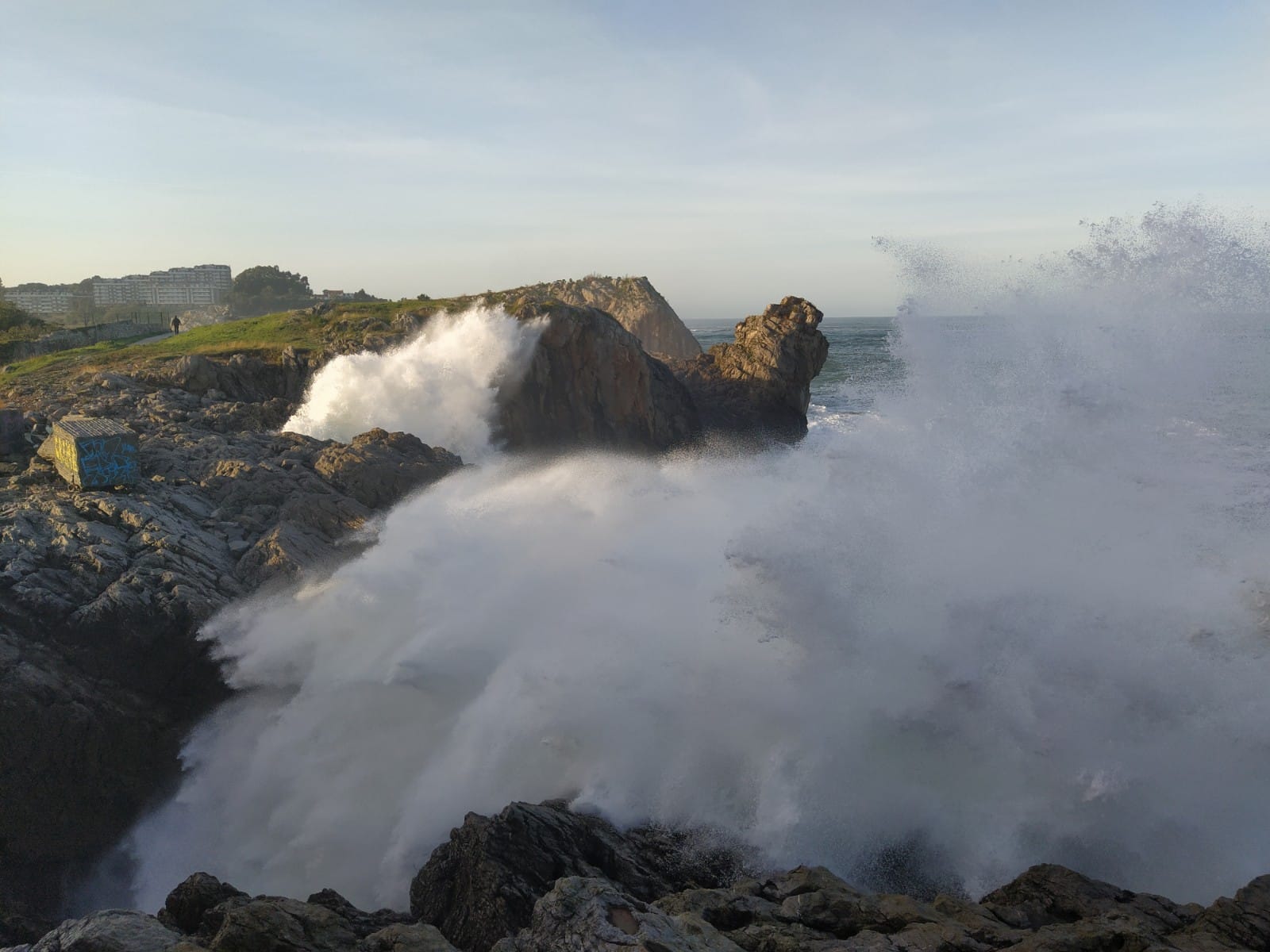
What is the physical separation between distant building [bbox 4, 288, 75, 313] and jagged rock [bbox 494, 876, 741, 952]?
120 metres

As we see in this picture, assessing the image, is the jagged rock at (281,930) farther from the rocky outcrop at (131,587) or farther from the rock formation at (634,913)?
the rocky outcrop at (131,587)

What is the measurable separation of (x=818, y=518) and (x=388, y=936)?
1096 centimetres

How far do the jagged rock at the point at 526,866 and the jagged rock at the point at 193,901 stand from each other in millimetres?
1938

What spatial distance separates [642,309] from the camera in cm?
6216

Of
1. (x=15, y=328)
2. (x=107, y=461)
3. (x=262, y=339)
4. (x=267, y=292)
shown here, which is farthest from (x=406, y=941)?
(x=267, y=292)

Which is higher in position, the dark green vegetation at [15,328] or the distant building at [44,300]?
the distant building at [44,300]

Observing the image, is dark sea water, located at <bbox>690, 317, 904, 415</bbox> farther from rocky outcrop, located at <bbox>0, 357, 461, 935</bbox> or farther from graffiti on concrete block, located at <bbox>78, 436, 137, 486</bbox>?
graffiti on concrete block, located at <bbox>78, 436, 137, 486</bbox>

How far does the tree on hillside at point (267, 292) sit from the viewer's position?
6606cm

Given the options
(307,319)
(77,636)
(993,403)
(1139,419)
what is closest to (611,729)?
(77,636)

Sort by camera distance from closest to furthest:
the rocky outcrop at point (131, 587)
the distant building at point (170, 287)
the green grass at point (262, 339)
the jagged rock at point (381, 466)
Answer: the rocky outcrop at point (131, 587) → the jagged rock at point (381, 466) → the green grass at point (262, 339) → the distant building at point (170, 287)

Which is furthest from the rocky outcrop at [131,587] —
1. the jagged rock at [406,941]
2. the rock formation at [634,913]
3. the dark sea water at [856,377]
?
the dark sea water at [856,377]

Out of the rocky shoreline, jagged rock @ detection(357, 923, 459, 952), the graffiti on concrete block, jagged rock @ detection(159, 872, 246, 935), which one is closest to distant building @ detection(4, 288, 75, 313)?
the rocky shoreline

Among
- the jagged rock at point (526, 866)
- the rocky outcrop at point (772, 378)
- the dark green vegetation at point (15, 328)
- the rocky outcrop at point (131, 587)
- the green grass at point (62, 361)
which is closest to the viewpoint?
the jagged rock at point (526, 866)

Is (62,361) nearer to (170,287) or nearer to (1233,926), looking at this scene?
(1233,926)
